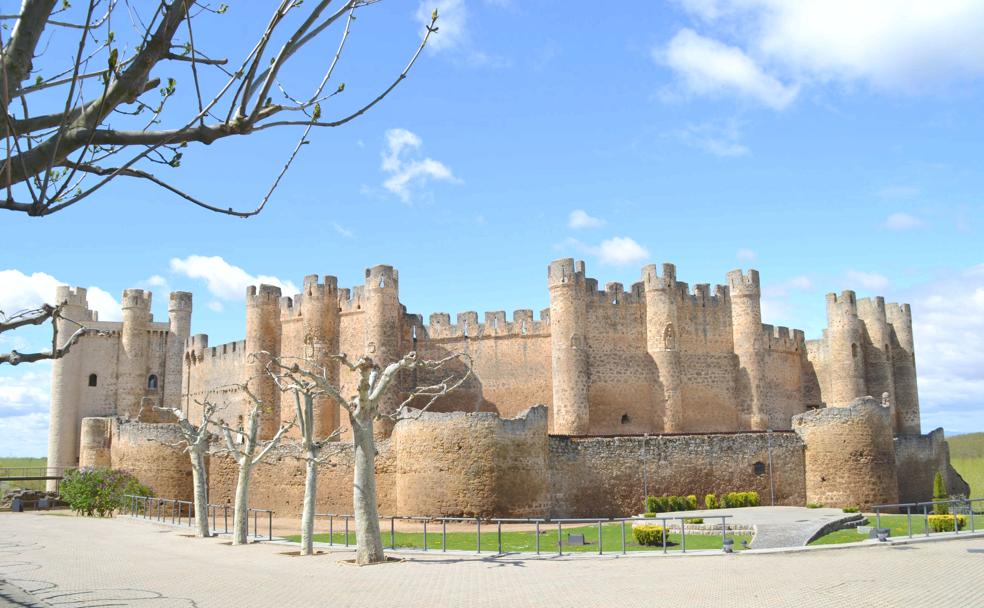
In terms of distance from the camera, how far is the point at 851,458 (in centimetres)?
3145

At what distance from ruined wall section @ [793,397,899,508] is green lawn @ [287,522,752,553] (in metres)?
9.29

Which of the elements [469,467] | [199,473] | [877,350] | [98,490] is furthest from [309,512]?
[877,350]

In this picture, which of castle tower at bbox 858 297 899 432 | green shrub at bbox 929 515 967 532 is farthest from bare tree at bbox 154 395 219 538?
castle tower at bbox 858 297 899 432

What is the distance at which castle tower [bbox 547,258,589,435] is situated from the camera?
127 ft

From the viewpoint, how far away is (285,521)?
31047 millimetres

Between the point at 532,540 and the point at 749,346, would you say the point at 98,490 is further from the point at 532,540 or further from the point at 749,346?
the point at 749,346

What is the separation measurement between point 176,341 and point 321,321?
1208 cm

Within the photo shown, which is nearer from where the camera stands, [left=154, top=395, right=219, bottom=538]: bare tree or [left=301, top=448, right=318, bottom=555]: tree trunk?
[left=301, top=448, right=318, bottom=555]: tree trunk

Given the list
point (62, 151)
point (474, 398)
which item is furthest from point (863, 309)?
point (62, 151)

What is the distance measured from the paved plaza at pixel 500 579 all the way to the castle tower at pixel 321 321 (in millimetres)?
20654

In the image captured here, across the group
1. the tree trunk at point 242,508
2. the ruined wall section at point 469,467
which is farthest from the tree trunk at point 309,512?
the ruined wall section at point 469,467

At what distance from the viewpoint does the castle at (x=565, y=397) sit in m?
29.4

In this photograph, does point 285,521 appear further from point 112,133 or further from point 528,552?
point 112,133

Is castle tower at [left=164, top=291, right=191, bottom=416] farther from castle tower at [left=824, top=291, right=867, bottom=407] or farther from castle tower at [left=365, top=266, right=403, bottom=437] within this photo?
castle tower at [left=824, top=291, right=867, bottom=407]
